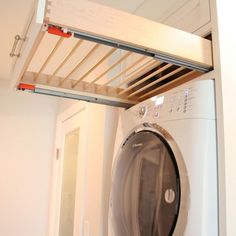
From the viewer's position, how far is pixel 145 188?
1297 millimetres

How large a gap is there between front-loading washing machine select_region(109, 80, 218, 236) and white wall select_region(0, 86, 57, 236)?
1788mm

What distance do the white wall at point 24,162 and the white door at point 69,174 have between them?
0.18 meters

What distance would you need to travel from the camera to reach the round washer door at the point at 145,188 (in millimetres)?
1083

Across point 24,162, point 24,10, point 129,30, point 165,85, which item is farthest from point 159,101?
point 24,162

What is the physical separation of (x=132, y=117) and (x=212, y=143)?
51cm

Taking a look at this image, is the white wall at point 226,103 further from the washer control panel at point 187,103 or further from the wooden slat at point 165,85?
the wooden slat at point 165,85

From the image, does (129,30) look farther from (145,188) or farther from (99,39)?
(145,188)

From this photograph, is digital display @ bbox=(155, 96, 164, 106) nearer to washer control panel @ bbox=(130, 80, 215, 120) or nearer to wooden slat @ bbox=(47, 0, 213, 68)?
washer control panel @ bbox=(130, 80, 215, 120)

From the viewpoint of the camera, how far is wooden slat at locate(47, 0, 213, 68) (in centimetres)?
84

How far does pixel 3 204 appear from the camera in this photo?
284 centimetres

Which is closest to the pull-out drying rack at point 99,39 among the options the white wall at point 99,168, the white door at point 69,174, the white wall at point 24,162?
the white wall at point 99,168

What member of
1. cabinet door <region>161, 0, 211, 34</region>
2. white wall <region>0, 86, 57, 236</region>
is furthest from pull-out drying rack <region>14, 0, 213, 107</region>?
white wall <region>0, 86, 57, 236</region>

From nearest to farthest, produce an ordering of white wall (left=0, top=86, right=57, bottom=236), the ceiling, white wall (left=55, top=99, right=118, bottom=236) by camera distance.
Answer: the ceiling
white wall (left=55, top=99, right=118, bottom=236)
white wall (left=0, top=86, right=57, bottom=236)

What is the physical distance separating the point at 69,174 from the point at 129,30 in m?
1.92
